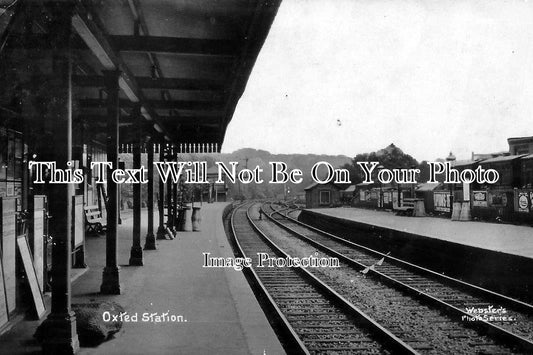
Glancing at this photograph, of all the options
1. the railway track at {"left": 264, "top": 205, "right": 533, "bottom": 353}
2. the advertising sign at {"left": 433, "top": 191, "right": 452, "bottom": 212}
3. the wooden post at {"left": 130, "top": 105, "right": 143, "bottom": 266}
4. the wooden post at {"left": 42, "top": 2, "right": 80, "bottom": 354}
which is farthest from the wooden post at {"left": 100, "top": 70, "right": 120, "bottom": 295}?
the advertising sign at {"left": 433, "top": 191, "right": 452, "bottom": 212}

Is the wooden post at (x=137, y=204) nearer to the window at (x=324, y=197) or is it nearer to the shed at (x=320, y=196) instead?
the shed at (x=320, y=196)

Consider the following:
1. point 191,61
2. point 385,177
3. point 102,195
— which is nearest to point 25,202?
point 191,61

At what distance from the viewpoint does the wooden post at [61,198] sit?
13.0ft

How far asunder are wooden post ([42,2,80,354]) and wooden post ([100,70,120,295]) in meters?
1.87

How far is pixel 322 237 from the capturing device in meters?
18.4

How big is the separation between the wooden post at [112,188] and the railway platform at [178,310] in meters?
0.22

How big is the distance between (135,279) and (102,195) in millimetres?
10223

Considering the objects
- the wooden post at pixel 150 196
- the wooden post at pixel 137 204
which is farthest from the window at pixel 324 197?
the wooden post at pixel 137 204

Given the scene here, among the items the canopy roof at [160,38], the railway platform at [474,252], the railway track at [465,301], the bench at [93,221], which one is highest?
the canopy roof at [160,38]

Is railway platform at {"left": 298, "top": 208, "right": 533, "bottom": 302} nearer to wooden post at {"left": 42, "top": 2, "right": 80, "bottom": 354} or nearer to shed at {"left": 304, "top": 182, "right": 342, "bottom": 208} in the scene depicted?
wooden post at {"left": 42, "top": 2, "right": 80, "bottom": 354}

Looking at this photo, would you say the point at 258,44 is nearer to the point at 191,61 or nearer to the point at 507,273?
the point at 191,61

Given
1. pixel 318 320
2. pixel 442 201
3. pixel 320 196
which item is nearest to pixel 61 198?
pixel 318 320

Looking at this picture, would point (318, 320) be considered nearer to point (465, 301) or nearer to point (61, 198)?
point (465, 301)

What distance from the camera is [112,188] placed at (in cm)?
627
